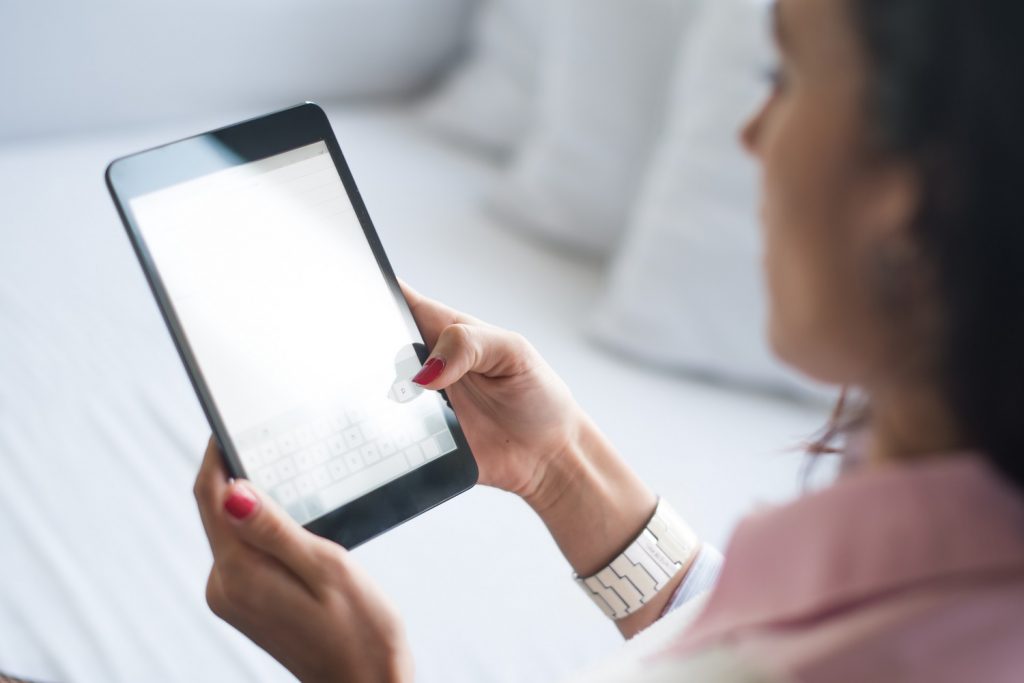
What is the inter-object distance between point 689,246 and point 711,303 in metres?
0.06

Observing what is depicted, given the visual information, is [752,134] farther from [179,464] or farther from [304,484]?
[179,464]

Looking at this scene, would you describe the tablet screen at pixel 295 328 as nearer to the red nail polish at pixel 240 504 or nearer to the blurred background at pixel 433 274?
the red nail polish at pixel 240 504

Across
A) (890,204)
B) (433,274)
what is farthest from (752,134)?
(433,274)

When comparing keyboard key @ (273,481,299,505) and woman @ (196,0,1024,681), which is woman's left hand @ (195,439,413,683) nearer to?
keyboard key @ (273,481,299,505)

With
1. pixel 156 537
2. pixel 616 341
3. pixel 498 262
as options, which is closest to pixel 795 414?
pixel 616 341

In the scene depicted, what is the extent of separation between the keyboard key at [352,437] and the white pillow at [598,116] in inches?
27.8

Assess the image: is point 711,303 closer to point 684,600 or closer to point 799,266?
point 684,600

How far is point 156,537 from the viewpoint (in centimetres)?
80

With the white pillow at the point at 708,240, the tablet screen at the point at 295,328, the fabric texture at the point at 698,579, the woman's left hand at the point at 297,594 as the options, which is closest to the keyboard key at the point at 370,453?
the tablet screen at the point at 295,328

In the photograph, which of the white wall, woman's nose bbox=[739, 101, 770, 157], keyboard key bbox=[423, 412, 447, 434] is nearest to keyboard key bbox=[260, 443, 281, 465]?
keyboard key bbox=[423, 412, 447, 434]

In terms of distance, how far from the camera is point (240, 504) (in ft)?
1.62

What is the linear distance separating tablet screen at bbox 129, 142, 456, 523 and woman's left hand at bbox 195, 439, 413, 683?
0.21 ft

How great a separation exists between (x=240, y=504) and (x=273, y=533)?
0.07 ft

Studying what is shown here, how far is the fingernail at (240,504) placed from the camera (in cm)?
49
